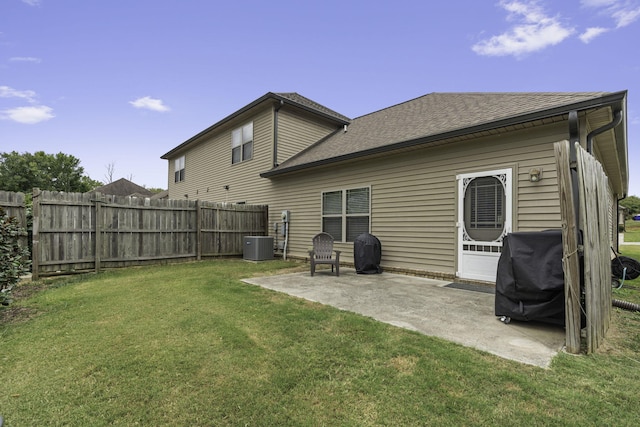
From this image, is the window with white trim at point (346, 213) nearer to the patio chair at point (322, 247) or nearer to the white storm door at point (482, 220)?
the patio chair at point (322, 247)

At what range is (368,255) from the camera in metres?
6.64

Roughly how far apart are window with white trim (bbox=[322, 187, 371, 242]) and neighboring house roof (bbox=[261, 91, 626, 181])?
96 cm

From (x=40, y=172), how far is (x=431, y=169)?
1452 inches

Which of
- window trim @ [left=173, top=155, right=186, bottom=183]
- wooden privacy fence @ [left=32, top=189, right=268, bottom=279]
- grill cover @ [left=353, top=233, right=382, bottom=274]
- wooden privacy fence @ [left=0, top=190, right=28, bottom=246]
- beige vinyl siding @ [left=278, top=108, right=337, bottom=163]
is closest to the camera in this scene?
wooden privacy fence @ [left=0, top=190, right=28, bottom=246]

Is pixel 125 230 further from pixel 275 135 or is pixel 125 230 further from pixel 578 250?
pixel 578 250

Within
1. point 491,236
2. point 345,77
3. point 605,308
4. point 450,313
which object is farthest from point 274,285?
point 345,77

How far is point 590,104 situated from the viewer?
13.3 ft

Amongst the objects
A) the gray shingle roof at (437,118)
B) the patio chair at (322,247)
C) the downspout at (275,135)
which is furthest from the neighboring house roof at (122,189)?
the patio chair at (322,247)

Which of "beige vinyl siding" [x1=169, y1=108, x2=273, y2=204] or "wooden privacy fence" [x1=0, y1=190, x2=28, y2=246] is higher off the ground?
"beige vinyl siding" [x1=169, y1=108, x2=273, y2=204]

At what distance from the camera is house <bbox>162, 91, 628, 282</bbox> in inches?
186

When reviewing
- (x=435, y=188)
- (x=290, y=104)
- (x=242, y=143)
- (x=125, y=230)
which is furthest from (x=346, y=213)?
(x=242, y=143)

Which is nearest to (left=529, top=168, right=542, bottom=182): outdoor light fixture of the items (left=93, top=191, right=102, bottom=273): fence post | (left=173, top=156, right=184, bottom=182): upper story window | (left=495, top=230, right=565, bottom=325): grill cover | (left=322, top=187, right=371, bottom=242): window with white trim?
(left=495, top=230, right=565, bottom=325): grill cover

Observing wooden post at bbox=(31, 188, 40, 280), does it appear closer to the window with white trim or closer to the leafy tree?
the window with white trim

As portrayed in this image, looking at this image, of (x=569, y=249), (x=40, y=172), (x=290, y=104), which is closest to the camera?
(x=569, y=249)
